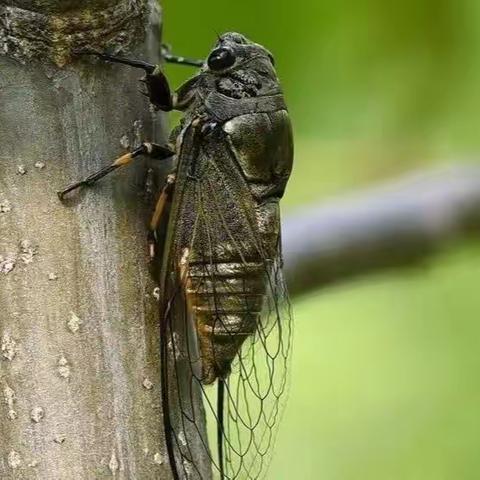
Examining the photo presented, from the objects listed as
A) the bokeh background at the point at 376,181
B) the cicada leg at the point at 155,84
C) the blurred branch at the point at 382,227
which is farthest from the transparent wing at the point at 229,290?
the bokeh background at the point at 376,181

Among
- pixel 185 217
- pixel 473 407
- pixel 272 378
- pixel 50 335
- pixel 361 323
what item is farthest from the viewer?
pixel 361 323

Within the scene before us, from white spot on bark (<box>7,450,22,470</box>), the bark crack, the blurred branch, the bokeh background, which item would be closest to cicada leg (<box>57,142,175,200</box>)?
the bark crack

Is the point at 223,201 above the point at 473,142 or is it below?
below

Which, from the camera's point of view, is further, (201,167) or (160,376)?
(201,167)

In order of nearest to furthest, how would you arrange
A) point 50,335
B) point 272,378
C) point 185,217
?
point 50,335 < point 185,217 < point 272,378

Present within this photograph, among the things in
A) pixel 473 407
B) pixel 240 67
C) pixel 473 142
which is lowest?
pixel 473 407

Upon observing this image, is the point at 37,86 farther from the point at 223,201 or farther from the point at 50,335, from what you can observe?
the point at 223,201

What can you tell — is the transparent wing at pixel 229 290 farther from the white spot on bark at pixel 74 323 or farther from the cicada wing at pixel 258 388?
the white spot on bark at pixel 74 323

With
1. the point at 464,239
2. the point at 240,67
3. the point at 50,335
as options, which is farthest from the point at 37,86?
the point at 464,239

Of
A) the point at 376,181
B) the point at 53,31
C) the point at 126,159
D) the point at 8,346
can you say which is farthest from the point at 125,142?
the point at 376,181
